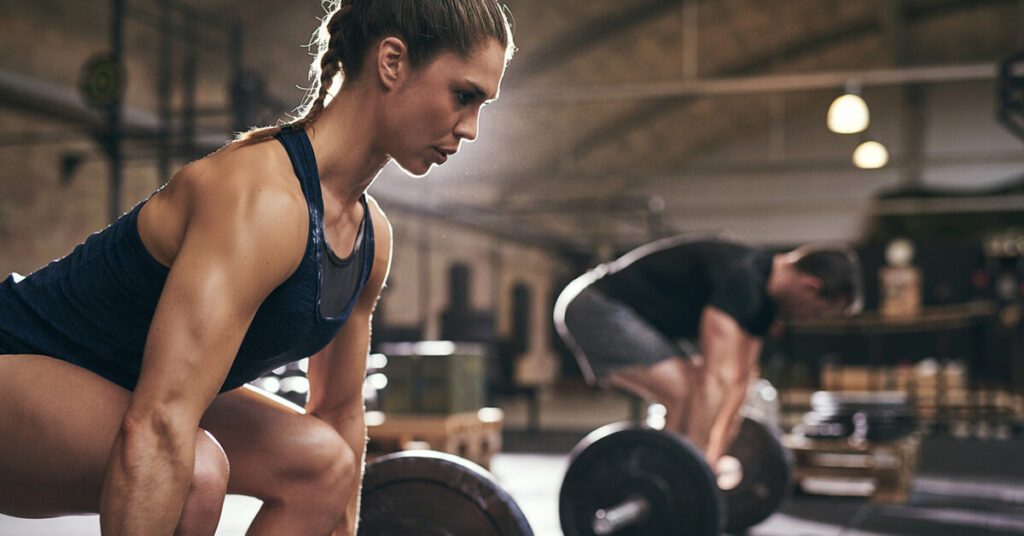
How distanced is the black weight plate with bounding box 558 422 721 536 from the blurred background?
2.88ft

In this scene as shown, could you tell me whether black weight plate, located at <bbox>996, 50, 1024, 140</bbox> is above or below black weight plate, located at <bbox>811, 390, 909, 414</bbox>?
above

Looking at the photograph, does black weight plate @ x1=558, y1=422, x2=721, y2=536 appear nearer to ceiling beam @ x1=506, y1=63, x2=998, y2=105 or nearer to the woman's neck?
the woman's neck

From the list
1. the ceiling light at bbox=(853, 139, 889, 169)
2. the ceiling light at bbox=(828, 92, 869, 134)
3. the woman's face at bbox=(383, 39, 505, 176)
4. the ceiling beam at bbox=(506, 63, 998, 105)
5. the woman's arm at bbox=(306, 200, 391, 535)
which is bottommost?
the woman's arm at bbox=(306, 200, 391, 535)

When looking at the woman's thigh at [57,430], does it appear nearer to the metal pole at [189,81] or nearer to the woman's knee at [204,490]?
the woman's knee at [204,490]

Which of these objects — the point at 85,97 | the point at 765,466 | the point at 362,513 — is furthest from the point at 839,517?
the point at 85,97

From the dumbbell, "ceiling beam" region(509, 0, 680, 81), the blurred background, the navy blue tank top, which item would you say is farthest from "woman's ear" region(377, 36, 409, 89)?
"ceiling beam" region(509, 0, 680, 81)

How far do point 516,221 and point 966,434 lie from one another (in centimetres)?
680

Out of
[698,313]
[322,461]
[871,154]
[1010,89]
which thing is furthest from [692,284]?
[871,154]

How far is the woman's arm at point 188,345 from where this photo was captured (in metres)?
1.00

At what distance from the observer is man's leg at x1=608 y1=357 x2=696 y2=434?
3.09 m

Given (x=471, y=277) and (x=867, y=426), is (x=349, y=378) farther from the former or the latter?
(x=471, y=277)

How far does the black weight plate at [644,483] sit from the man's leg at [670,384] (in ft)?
1.27

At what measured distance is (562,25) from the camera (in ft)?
33.6

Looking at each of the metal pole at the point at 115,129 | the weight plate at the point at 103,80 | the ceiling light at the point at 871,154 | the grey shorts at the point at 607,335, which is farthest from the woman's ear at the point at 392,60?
the ceiling light at the point at 871,154
